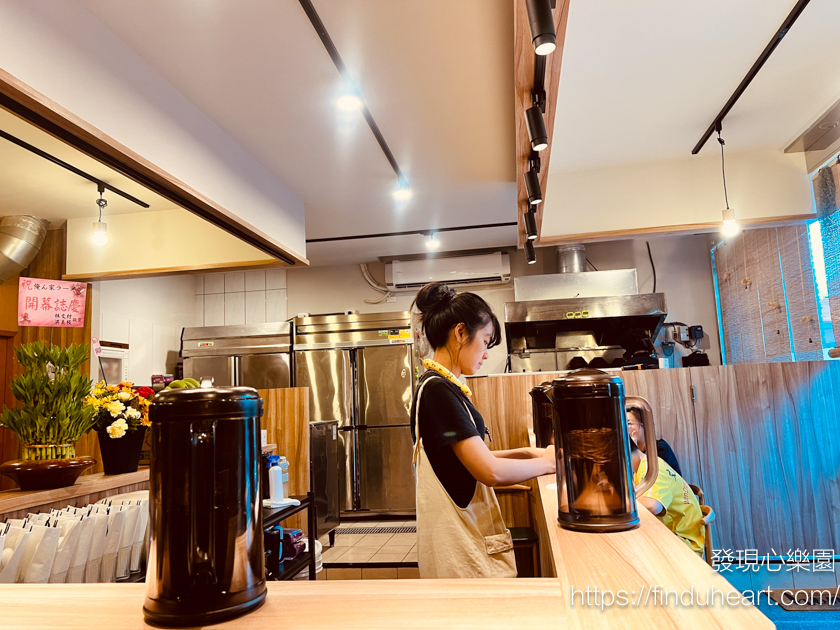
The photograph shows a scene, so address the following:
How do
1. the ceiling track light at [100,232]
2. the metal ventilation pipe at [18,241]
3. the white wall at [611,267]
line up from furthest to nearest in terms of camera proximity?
1. the white wall at [611,267]
2. the ceiling track light at [100,232]
3. the metal ventilation pipe at [18,241]

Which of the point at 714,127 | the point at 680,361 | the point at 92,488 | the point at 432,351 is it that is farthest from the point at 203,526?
the point at 680,361

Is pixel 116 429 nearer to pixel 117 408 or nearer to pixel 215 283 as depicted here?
pixel 117 408

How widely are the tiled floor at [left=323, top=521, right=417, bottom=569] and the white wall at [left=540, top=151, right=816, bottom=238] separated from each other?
2742 mm

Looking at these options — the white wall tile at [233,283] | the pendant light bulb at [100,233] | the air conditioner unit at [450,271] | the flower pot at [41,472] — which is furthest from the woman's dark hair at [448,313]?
the white wall tile at [233,283]

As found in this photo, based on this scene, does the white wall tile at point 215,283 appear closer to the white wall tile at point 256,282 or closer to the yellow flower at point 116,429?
the white wall tile at point 256,282

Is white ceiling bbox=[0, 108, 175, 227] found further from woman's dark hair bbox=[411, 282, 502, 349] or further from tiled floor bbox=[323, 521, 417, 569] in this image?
tiled floor bbox=[323, 521, 417, 569]

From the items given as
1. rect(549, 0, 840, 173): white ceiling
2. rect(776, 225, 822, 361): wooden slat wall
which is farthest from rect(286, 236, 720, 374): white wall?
rect(549, 0, 840, 173): white ceiling

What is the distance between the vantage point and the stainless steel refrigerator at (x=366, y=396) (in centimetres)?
622

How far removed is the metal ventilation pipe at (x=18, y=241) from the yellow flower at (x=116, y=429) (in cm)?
143

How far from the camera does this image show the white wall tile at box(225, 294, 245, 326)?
724cm

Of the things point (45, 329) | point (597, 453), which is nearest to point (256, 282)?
point (45, 329)

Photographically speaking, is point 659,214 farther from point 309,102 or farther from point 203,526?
point 203,526

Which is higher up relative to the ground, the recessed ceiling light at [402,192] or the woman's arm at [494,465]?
the recessed ceiling light at [402,192]

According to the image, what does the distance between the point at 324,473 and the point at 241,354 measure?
1.95m
